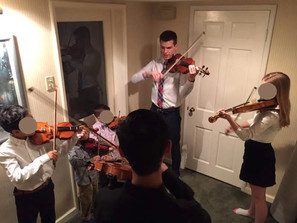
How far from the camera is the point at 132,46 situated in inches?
104

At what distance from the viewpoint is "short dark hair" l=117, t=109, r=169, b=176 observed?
0.90 m

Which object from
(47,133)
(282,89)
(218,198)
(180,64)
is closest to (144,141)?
(47,133)

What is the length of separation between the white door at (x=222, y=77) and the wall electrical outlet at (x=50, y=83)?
58.0 inches

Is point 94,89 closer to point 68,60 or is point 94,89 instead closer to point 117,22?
point 68,60

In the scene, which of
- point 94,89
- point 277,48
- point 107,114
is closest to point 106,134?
point 107,114

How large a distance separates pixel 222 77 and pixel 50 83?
1.67 metres

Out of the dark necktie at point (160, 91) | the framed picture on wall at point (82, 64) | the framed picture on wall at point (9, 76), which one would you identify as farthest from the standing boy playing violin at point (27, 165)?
the dark necktie at point (160, 91)

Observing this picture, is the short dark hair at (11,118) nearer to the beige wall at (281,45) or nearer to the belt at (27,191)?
the belt at (27,191)

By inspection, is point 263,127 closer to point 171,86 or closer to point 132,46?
point 171,86

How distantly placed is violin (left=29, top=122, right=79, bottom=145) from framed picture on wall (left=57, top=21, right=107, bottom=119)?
63 centimetres

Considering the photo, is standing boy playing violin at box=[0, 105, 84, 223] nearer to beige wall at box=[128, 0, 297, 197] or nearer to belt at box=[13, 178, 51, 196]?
belt at box=[13, 178, 51, 196]

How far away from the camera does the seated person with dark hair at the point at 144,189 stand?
89 centimetres

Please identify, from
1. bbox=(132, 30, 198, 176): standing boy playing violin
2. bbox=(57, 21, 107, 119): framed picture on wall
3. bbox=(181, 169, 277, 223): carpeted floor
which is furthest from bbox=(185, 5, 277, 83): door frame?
bbox=(181, 169, 277, 223): carpeted floor

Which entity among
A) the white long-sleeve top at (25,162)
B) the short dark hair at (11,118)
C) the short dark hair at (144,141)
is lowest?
the white long-sleeve top at (25,162)
